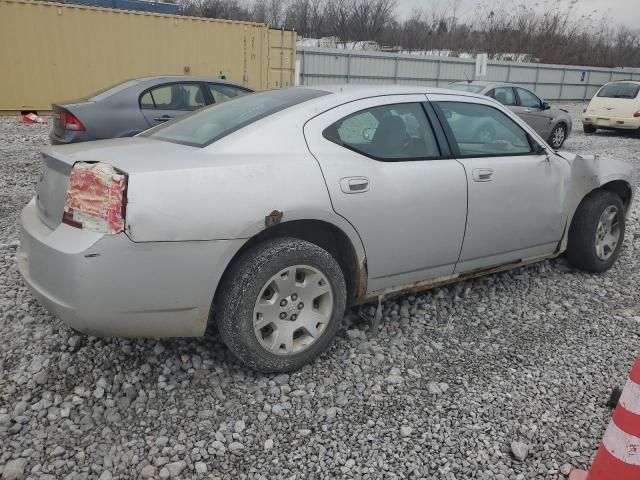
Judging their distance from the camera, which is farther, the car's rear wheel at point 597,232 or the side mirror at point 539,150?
the car's rear wheel at point 597,232

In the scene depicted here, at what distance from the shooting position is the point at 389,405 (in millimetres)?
2670

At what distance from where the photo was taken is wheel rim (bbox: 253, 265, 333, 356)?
8.87ft

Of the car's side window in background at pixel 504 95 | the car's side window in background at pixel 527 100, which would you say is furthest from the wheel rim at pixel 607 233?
the car's side window in background at pixel 527 100

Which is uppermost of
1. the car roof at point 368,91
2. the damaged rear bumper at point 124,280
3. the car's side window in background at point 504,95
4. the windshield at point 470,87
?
the car roof at point 368,91

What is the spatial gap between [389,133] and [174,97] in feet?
17.2

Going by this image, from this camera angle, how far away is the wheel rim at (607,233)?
4.36 m

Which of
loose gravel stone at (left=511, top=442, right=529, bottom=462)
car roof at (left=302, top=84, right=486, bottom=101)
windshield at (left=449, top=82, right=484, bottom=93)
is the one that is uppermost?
car roof at (left=302, top=84, right=486, bottom=101)

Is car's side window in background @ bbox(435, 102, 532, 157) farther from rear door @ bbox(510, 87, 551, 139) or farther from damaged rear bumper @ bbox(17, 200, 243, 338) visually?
rear door @ bbox(510, 87, 551, 139)

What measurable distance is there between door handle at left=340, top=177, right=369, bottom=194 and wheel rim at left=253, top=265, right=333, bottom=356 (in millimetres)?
458

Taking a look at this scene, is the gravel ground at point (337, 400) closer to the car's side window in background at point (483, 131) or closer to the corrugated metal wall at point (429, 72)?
the car's side window in background at point (483, 131)

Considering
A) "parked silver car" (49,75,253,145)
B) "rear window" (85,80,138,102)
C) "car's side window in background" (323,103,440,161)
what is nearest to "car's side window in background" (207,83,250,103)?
"parked silver car" (49,75,253,145)

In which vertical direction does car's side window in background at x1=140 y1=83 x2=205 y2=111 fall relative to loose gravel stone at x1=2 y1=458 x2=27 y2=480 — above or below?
above

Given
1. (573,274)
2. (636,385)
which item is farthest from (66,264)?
(573,274)

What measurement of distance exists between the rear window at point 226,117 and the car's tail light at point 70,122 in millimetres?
3953
